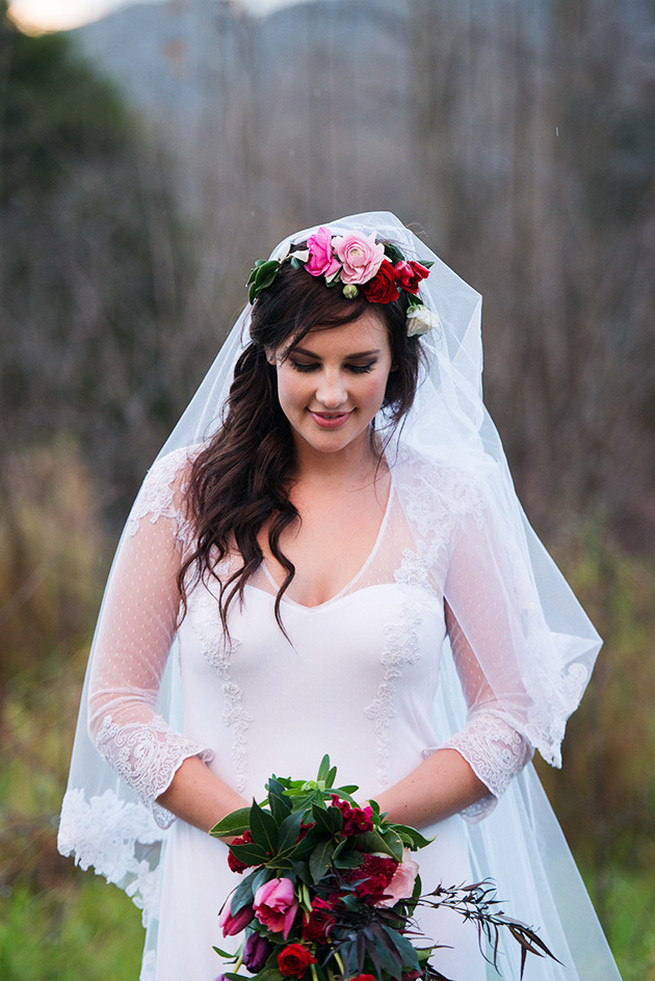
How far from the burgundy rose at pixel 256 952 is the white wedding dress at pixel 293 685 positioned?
500mm

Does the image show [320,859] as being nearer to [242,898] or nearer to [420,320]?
[242,898]

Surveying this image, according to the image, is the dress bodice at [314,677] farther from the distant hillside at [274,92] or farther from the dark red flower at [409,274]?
the distant hillside at [274,92]

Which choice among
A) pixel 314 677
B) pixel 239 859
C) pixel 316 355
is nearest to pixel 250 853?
pixel 239 859

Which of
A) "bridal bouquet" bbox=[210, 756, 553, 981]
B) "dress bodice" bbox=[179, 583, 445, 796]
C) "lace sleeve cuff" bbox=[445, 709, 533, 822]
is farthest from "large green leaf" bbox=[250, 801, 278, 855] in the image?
"lace sleeve cuff" bbox=[445, 709, 533, 822]

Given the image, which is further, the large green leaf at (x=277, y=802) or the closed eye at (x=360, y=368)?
the closed eye at (x=360, y=368)

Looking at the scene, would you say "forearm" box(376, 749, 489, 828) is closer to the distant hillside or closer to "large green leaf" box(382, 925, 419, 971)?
"large green leaf" box(382, 925, 419, 971)

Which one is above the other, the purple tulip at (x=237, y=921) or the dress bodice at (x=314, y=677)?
the dress bodice at (x=314, y=677)

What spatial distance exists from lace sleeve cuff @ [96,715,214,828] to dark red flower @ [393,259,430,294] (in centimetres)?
111

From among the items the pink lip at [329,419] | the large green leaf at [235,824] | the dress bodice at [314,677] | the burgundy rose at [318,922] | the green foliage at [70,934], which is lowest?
the green foliage at [70,934]

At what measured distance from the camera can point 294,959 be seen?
1.67 metres

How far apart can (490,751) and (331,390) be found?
852 mm

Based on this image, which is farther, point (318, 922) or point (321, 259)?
point (321, 259)

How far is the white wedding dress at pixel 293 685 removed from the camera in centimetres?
224

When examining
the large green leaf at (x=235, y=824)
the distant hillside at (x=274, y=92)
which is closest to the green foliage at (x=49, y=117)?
the distant hillside at (x=274, y=92)
